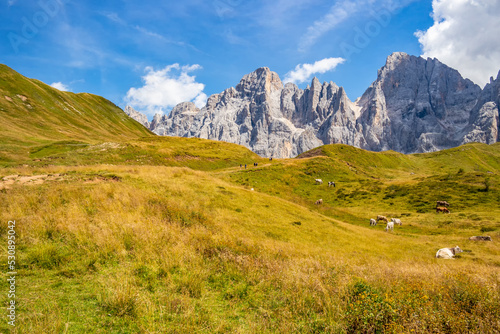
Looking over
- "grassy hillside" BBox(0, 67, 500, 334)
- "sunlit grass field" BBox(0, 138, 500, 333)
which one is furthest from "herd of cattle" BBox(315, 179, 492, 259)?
"sunlit grass field" BBox(0, 138, 500, 333)

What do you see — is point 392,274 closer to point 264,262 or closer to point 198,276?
point 264,262

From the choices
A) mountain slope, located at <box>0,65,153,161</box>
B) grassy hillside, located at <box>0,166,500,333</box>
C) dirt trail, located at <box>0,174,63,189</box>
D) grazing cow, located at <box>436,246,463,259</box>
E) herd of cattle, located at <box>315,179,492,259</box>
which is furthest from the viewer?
mountain slope, located at <box>0,65,153,161</box>

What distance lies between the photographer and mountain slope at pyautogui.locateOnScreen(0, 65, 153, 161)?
62759mm

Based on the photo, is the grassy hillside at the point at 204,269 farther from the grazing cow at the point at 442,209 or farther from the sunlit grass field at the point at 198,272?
the grazing cow at the point at 442,209

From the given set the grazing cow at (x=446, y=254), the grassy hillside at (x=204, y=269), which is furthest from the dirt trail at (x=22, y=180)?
the grazing cow at (x=446, y=254)

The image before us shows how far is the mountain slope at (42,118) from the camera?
62759 mm

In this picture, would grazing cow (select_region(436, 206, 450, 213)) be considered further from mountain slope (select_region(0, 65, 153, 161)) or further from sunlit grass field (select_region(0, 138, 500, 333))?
mountain slope (select_region(0, 65, 153, 161))

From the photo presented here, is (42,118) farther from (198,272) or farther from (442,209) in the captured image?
(442,209)

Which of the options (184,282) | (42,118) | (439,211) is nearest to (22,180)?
(184,282)

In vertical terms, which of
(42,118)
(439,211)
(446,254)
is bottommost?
(446,254)

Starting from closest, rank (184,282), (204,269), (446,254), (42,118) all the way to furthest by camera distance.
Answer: (184,282), (204,269), (446,254), (42,118)

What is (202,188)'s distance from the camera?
72.3 ft

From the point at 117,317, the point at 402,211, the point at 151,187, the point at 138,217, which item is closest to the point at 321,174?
the point at 402,211

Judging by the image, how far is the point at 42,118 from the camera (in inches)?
3706
